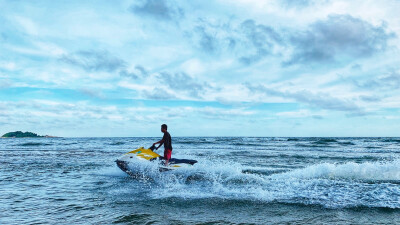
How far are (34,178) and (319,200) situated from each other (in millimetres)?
10345

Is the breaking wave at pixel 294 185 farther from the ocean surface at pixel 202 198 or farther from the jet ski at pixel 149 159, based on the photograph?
the jet ski at pixel 149 159

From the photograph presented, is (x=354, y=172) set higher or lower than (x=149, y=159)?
lower

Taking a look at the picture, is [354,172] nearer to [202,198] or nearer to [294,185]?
[294,185]

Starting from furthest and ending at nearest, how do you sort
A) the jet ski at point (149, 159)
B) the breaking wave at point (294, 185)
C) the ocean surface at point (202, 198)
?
the jet ski at point (149, 159) < the breaking wave at point (294, 185) < the ocean surface at point (202, 198)

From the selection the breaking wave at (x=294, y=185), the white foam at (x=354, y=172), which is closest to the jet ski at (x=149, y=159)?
the breaking wave at (x=294, y=185)

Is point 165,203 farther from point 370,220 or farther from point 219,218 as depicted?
point 370,220

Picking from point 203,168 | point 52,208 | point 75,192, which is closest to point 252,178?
point 203,168

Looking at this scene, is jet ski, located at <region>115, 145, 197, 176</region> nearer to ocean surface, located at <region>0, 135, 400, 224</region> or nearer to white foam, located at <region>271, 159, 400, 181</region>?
A: ocean surface, located at <region>0, 135, 400, 224</region>

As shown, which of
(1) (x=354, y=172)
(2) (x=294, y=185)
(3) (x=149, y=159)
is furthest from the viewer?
(1) (x=354, y=172)

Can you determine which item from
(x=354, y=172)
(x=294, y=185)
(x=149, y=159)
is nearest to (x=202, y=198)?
(x=294, y=185)

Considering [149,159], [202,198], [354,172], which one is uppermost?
[149,159]

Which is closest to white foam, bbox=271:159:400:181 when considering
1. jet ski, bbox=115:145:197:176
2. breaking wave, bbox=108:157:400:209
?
breaking wave, bbox=108:157:400:209

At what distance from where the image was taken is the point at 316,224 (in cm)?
581

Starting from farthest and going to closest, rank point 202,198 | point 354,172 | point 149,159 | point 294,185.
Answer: point 354,172 < point 149,159 < point 294,185 < point 202,198
